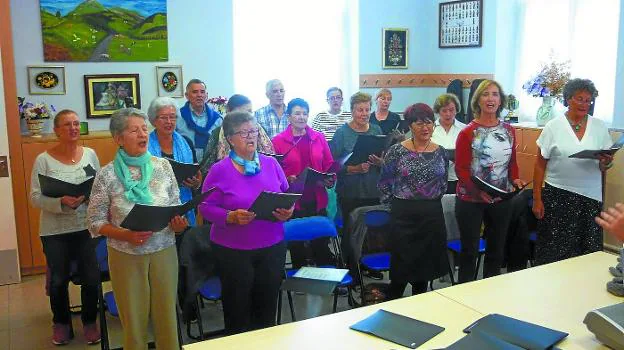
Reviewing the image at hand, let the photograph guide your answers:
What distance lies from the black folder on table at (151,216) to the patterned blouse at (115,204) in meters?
0.13

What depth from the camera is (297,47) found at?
675 cm

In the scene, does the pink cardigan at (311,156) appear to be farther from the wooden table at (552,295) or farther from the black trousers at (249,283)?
the wooden table at (552,295)

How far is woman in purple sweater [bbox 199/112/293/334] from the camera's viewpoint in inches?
114

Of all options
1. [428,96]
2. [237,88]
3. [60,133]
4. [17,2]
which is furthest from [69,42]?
[428,96]

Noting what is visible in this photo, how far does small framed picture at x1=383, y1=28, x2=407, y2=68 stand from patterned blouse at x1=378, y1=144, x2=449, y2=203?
391 cm

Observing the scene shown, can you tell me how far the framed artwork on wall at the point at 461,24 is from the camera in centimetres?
664

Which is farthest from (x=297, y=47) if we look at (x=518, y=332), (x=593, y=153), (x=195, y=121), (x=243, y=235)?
(x=518, y=332)

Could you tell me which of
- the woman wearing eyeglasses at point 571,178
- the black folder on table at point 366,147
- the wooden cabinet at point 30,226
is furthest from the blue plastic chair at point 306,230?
the wooden cabinet at point 30,226

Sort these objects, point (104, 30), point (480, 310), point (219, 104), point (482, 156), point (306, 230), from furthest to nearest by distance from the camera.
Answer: point (219, 104)
point (104, 30)
point (482, 156)
point (306, 230)
point (480, 310)

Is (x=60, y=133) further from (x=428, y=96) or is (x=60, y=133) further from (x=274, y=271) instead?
(x=428, y=96)

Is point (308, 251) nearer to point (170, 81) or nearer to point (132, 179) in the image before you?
point (132, 179)

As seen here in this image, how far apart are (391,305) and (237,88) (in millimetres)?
4467

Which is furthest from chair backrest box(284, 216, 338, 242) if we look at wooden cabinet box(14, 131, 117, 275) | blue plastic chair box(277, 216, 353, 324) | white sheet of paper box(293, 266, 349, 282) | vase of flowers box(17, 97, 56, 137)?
vase of flowers box(17, 97, 56, 137)

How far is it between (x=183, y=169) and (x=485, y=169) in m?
1.85
